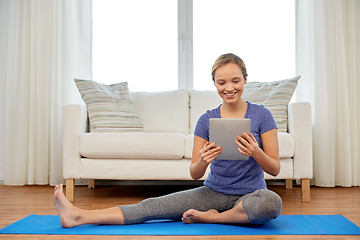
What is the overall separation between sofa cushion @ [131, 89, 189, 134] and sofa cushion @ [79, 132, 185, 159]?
681 millimetres

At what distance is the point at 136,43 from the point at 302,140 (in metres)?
1.99

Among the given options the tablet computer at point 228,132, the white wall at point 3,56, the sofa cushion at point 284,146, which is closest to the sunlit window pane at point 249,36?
the sofa cushion at point 284,146

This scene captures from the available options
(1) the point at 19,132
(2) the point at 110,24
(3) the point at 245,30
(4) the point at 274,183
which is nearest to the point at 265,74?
(3) the point at 245,30

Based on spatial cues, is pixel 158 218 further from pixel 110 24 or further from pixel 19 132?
pixel 110 24

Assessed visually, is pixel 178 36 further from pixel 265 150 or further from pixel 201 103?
pixel 265 150

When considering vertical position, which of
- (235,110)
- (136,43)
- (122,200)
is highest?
(136,43)

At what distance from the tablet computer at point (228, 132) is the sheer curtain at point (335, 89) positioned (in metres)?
2.08

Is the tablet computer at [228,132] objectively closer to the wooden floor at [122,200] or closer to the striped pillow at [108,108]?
the wooden floor at [122,200]

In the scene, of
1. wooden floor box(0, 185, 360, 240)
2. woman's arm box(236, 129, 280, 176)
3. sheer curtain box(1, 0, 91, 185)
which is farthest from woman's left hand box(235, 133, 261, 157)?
sheer curtain box(1, 0, 91, 185)

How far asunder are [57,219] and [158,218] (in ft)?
1.84

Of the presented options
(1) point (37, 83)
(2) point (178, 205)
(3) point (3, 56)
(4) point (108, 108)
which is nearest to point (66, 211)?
(2) point (178, 205)

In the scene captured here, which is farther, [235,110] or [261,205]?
[235,110]

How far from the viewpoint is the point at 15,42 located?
12.0ft

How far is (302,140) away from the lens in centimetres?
269
